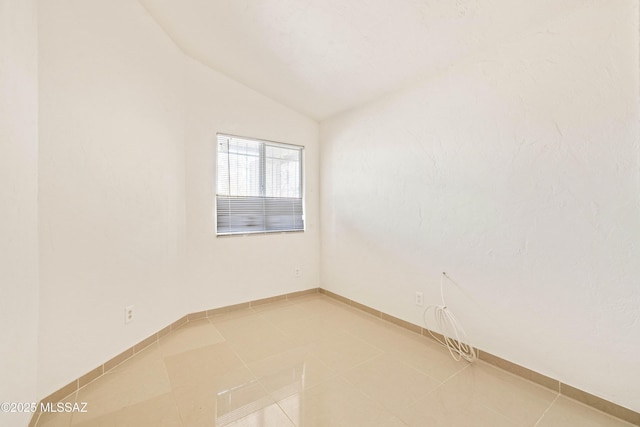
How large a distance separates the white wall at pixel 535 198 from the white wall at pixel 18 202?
2535 millimetres

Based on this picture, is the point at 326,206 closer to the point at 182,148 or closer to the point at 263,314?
the point at 263,314

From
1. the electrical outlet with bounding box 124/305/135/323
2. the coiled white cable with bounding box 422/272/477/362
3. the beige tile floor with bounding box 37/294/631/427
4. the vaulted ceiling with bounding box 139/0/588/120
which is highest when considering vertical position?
the vaulted ceiling with bounding box 139/0/588/120

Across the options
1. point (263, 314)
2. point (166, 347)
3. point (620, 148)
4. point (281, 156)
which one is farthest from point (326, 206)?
point (620, 148)

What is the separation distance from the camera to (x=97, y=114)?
5.71ft

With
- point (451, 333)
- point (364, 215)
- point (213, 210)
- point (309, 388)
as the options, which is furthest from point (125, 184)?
point (451, 333)

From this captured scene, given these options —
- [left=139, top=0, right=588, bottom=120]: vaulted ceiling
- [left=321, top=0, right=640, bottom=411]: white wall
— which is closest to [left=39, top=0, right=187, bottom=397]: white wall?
[left=139, top=0, right=588, bottom=120]: vaulted ceiling

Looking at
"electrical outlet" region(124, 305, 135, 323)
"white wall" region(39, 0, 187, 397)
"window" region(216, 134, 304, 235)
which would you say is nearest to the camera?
"white wall" region(39, 0, 187, 397)

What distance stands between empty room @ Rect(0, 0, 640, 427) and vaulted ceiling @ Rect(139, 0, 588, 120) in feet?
0.06

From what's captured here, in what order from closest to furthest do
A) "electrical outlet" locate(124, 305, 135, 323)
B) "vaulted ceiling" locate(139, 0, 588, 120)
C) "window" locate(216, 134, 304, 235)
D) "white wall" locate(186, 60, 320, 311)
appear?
"vaulted ceiling" locate(139, 0, 588, 120) → "electrical outlet" locate(124, 305, 135, 323) → "white wall" locate(186, 60, 320, 311) → "window" locate(216, 134, 304, 235)

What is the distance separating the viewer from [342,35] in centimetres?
195

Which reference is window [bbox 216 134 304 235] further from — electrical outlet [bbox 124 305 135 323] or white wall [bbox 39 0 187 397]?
electrical outlet [bbox 124 305 135 323]

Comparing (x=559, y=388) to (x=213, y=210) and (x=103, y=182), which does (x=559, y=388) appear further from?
(x=103, y=182)

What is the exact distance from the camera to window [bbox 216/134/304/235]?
2857 mm

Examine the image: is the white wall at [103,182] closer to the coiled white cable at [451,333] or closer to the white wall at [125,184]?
the white wall at [125,184]
